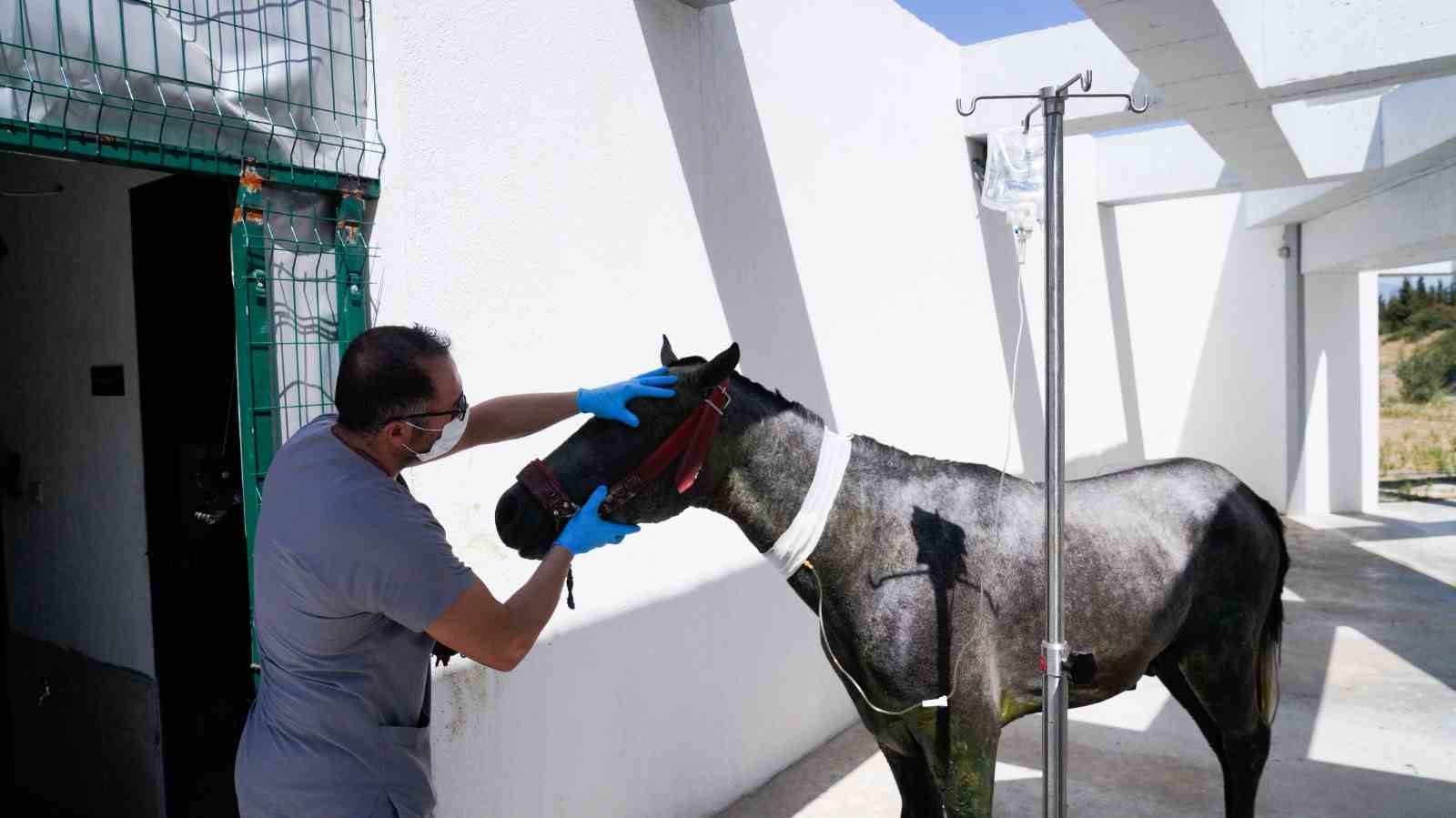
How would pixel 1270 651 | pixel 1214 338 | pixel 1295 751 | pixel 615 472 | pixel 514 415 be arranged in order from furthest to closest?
pixel 1214 338
pixel 1295 751
pixel 1270 651
pixel 514 415
pixel 615 472

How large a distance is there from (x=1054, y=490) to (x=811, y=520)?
0.56m

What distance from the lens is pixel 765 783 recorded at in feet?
13.4

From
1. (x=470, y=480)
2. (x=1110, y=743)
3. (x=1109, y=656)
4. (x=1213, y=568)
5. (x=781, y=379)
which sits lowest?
(x=1110, y=743)

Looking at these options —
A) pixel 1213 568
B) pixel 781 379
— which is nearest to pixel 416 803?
pixel 1213 568

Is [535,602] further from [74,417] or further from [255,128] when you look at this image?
→ [74,417]

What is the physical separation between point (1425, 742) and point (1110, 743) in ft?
Result: 4.43

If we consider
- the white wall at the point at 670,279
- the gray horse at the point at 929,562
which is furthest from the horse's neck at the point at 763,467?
the white wall at the point at 670,279

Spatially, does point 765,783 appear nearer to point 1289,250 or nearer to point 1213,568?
point 1213,568

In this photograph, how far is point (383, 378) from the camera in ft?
5.37

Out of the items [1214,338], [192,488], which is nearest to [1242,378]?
[1214,338]

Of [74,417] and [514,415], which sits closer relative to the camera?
[514,415]

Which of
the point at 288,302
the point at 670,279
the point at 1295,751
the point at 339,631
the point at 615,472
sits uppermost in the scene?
the point at 670,279

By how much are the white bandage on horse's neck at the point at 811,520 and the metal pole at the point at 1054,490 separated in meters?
0.52

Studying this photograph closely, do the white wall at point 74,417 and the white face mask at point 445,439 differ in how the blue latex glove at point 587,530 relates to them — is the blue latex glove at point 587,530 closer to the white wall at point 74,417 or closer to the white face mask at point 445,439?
the white face mask at point 445,439
